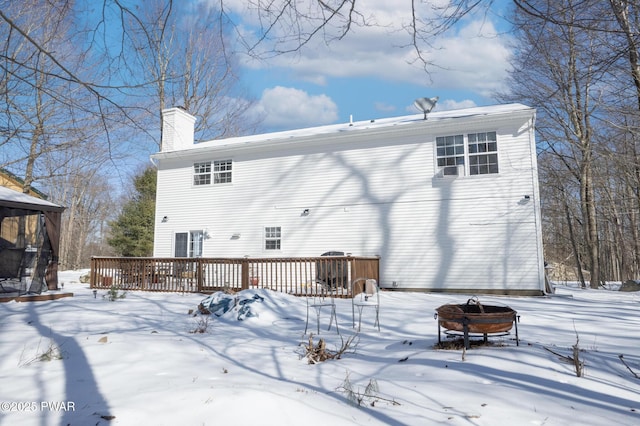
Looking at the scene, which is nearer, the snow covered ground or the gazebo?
the snow covered ground

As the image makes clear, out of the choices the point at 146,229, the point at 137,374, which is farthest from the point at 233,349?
the point at 146,229

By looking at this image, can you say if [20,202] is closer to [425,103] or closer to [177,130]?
[177,130]

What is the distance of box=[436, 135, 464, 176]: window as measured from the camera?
11805 millimetres

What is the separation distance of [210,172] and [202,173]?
360 millimetres

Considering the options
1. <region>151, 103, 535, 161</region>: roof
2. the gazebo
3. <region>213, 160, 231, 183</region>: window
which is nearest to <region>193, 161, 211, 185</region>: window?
<region>213, 160, 231, 183</region>: window

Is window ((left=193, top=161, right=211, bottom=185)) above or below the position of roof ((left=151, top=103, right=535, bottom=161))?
below

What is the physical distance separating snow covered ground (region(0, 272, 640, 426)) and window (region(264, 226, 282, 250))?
23.6 ft

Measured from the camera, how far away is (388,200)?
12375 mm

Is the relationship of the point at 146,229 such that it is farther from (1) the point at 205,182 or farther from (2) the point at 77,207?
(2) the point at 77,207

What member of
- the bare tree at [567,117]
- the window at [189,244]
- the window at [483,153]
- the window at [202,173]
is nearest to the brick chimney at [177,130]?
the window at [202,173]

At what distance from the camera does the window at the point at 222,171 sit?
48.2 ft

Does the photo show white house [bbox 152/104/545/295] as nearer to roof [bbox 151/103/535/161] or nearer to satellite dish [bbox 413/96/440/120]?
roof [bbox 151/103/535/161]

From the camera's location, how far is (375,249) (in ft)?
40.4

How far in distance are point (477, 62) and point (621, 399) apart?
162 inches
